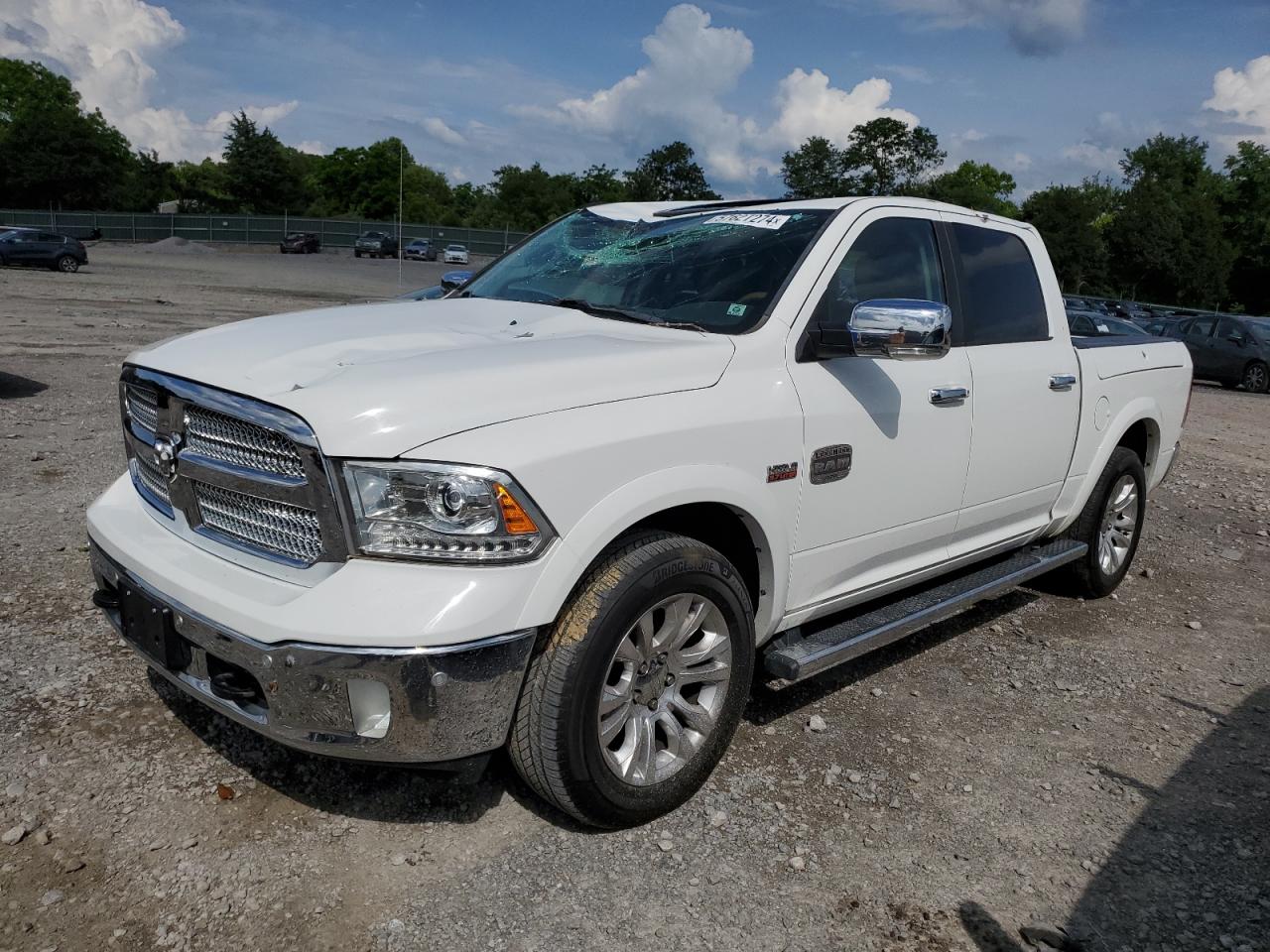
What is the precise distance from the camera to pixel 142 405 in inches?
131

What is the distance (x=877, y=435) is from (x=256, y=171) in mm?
79485

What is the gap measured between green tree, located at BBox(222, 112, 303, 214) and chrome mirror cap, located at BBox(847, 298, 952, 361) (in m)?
79.6

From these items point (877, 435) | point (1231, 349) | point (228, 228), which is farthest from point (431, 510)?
point (228, 228)

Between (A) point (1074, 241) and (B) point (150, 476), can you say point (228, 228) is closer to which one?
(A) point (1074, 241)

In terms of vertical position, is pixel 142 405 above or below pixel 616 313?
below

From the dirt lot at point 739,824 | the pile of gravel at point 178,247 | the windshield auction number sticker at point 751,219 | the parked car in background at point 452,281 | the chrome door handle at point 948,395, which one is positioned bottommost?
the pile of gravel at point 178,247

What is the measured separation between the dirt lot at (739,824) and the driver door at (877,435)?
2.22 ft

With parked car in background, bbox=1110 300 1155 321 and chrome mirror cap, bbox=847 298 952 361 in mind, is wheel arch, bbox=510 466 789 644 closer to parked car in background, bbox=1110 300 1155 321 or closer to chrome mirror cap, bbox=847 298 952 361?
chrome mirror cap, bbox=847 298 952 361

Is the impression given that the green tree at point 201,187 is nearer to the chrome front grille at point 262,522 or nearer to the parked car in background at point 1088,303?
the parked car in background at point 1088,303

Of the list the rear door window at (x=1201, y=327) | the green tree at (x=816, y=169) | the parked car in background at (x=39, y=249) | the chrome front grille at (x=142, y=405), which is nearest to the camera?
the chrome front grille at (x=142, y=405)

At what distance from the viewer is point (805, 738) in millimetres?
3875

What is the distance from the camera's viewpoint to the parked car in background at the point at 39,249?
32094 mm

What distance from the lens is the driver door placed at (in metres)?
3.52

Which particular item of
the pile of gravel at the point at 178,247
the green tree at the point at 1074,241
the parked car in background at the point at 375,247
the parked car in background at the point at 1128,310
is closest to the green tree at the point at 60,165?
the pile of gravel at the point at 178,247
